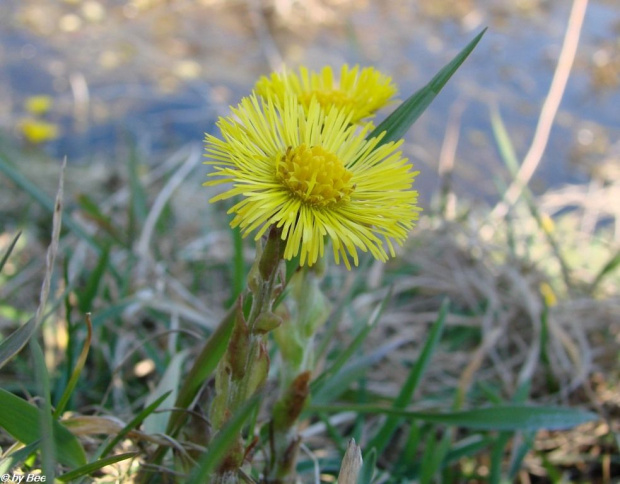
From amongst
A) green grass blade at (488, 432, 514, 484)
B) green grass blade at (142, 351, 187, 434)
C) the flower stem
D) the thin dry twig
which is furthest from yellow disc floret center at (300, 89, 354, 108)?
the thin dry twig

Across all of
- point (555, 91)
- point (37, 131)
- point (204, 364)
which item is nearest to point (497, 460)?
point (204, 364)

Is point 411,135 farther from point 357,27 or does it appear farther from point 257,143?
point 257,143

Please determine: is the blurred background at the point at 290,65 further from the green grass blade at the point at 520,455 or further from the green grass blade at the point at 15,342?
the green grass blade at the point at 15,342

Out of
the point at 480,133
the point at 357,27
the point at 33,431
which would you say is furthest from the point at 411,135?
the point at 33,431

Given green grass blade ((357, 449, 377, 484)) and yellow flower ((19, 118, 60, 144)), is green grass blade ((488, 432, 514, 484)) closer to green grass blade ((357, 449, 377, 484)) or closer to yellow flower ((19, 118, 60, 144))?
green grass blade ((357, 449, 377, 484))

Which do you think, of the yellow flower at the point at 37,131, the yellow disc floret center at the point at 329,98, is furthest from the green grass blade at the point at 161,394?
the yellow flower at the point at 37,131

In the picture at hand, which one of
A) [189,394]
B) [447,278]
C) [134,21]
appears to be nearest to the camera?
[189,394]
